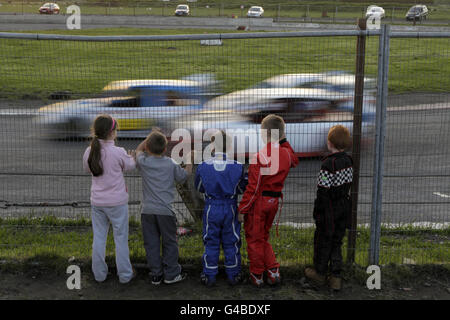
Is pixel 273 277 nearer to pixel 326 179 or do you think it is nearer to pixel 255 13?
pixel 326 179

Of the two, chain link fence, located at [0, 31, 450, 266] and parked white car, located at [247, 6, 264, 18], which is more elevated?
parked white car, located at [247, 6, 264, 18]

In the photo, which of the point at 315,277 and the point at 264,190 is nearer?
the point at 264,190

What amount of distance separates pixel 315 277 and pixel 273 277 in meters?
0.44

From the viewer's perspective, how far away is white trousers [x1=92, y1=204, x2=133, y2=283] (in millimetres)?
5312

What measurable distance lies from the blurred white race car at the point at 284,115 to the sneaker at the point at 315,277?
47.4 inches

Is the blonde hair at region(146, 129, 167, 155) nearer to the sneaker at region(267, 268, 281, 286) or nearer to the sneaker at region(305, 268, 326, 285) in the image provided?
the sneaker at region(267, 268, 281, 286)

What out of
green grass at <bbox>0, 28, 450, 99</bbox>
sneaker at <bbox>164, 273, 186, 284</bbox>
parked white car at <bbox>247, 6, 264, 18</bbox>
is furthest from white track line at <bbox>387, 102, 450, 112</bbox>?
parked white car at <bbox>247, 6, 264, 18</bbox>

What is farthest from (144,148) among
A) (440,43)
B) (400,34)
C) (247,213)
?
(440,43)

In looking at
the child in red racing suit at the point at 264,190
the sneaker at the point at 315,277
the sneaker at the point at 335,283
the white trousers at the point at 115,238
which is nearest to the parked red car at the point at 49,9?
the white trousers at the point at 115,238

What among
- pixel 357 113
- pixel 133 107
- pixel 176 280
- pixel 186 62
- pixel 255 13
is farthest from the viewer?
pixel 255 13

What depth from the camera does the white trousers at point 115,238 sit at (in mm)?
5312

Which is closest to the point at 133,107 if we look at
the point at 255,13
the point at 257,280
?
the point at 257,280

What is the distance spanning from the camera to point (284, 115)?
5645 mm

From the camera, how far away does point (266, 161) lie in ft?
16.8
